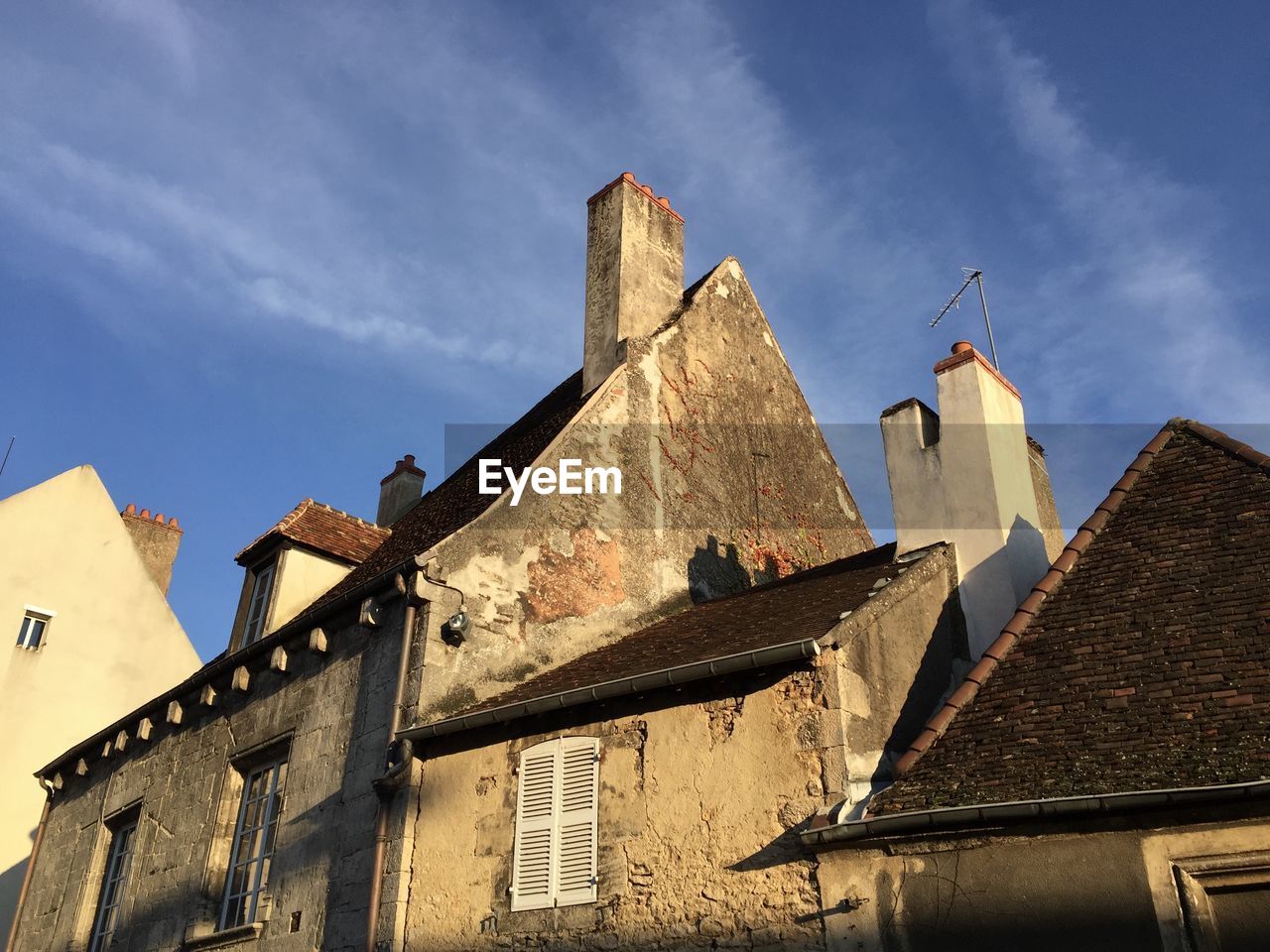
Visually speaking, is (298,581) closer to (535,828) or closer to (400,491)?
(400,491)

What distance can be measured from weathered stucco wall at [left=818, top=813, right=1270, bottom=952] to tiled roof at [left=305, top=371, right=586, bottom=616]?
4666 millimetres

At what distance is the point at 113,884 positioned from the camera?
11953mm

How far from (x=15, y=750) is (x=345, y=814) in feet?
31.7

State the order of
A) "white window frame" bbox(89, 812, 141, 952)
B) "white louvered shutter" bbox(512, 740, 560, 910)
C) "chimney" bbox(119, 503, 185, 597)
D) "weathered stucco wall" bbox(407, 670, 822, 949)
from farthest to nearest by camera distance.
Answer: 1. "chimney" bbox(119, 503, 185, 597)
2. "white window frame" bbox(89, 812, 141, 952)
3. "white louvered shutter" bbox(512, 740, 560, 910)
4. "weathered stucco wall" bbox(407, 670, 822, 949)

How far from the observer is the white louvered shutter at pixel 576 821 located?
24.5 feet

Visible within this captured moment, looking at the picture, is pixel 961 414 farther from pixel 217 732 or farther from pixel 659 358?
pixel 217 732

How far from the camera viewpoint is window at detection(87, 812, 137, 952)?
11.4 meters

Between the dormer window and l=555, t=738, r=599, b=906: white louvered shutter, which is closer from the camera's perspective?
l=555, t=738, r=599, b=906: white louvered shutter

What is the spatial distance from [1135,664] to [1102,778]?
106 centimetres

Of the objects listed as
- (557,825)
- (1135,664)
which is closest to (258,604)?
(557,825)

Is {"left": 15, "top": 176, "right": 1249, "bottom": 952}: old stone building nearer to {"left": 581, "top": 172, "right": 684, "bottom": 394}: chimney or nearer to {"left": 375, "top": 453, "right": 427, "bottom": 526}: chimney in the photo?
{"left": 581, "top": 172, "right": 684, "bottom": 394}: chimney

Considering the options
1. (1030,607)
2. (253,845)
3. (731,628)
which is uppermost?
(731,628)

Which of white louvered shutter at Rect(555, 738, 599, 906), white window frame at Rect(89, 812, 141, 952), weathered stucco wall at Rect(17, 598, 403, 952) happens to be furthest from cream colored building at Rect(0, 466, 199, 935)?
white louvered shutter at Rect(555, 738, 599, 906)

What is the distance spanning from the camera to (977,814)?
19.6 feet
